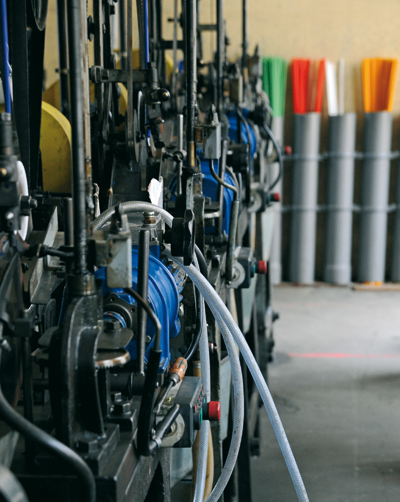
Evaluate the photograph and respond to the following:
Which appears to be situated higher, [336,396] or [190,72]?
[190,72]

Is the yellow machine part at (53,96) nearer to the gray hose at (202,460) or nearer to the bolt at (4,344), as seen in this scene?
the gray hose at (202,460)

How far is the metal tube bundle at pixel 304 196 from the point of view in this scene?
527 centimetres

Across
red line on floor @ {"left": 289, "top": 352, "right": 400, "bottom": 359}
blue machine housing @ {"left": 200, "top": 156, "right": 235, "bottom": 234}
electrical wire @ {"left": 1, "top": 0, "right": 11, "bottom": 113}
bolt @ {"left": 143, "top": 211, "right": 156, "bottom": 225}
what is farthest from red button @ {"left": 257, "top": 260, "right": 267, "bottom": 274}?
red line on floor @ {"left": 289, "top": 352, "right": 400, "bottom": 359}

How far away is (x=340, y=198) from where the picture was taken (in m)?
5.29

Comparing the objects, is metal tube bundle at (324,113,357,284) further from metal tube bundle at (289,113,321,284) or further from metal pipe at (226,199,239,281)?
metal pipe at (226,199,239,281)

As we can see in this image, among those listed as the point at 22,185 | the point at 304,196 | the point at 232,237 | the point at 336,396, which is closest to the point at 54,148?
the point at 232,237

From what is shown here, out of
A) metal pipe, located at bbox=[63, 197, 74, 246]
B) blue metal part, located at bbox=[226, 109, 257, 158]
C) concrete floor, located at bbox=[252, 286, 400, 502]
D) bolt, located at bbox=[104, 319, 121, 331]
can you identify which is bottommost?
concrete floor, located at bbox=[252, 286, 400, 502]

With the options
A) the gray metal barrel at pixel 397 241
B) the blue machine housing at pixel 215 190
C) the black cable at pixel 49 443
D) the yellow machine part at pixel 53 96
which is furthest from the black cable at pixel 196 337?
the gray metal barrel at pixel 397 241

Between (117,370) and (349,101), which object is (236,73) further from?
(349,101)

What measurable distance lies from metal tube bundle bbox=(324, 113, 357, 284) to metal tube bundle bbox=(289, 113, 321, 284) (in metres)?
0.12

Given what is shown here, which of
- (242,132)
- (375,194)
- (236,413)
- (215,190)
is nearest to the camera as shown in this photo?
(236,413)

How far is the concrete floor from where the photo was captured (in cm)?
262

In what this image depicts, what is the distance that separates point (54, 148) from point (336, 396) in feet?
7.71

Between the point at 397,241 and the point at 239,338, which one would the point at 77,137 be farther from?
the point at 397,241
